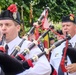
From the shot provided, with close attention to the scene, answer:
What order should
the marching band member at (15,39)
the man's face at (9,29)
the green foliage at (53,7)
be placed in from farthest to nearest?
1. the green foliage at (53,7)
2. the man's face at (9,29)
3. the marching band member at (15,39)

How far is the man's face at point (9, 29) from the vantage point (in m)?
4.66

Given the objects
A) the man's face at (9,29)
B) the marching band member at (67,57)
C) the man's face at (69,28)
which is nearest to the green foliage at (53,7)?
the marching band member at (67,57)

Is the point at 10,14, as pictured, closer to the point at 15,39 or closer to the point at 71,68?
the point at 15,39

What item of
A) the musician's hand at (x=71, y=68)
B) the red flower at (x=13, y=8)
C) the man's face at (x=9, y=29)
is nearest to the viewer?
the man's face at (x=9, y=29)

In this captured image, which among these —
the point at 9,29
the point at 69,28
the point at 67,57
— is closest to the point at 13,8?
the point at 9,29

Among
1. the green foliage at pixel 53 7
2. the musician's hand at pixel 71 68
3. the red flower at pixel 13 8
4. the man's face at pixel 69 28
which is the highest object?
the red flower at pixel 13 8

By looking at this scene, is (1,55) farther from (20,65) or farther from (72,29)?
(72,29)

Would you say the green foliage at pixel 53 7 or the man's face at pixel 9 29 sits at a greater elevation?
the man's face at pixel 9 29

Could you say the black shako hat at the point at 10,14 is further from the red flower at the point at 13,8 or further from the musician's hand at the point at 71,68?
the musician's hand at the point at 71,68

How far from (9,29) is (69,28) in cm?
173

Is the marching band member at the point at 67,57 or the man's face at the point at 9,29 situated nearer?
the man's face at the point at 9,29

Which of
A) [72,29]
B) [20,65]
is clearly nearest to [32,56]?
[20,65]

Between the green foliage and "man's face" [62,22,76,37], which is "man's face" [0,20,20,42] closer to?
"man's face" [62,22,76,37]

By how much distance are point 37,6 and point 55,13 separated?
97 centimetres
